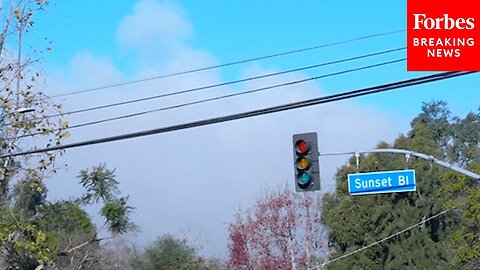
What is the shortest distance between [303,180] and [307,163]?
1.25ft

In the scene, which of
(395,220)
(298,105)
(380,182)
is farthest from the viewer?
(395,220)

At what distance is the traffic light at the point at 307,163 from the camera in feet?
63.4

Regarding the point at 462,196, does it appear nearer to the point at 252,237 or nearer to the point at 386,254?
the point at 386,254

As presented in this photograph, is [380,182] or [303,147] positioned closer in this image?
[303,147]

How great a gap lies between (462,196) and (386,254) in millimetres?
11898

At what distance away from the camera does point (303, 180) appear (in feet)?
63.4

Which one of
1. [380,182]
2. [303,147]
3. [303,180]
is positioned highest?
[303,147]

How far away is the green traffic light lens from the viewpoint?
19297 millimetres

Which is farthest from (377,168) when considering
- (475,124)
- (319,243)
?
(475,124)


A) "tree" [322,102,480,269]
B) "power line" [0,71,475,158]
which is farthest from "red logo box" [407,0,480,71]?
"tree" [322,102,480,269]

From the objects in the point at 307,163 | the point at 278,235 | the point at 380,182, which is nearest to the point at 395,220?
the point at 278,235

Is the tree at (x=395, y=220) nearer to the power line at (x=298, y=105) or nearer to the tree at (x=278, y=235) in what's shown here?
the tree at (x=278, y=235)

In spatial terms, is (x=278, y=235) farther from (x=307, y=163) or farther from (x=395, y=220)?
(x=307, y=163)

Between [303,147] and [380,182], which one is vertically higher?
[303,147]
